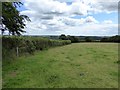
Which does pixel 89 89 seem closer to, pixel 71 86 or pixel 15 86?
pixel 71 86

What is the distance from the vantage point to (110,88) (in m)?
6.80

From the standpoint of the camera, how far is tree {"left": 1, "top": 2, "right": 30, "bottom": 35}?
1495 cm

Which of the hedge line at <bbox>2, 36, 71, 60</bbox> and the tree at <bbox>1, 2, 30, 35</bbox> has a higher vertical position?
the tree at <bbox>1, 2, 30, 35</bbox>

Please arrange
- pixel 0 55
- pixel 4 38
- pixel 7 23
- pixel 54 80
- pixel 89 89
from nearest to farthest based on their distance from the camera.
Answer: pixel 89 89 → pixel 54 80 → pixel 0 55 → pixel 4 38 → pixel 7 23

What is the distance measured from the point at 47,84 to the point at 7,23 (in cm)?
1047

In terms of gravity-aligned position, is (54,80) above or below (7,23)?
below

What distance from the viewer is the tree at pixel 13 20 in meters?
14.9

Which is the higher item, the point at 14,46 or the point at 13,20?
the point at 13,20

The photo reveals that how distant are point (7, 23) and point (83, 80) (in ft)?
34.2

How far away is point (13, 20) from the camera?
663 inches

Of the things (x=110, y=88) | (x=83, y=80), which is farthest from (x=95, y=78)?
(x=110, y=88)

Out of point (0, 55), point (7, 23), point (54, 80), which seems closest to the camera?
point (54, 80)

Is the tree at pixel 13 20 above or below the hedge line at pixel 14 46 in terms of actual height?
above

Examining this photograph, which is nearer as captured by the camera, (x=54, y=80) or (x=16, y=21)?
(x=54, y=80)
